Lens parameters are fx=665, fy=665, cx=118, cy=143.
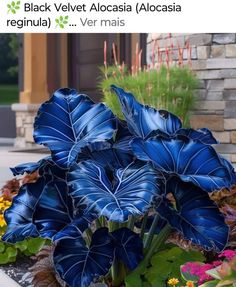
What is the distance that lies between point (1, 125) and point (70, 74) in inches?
70.3

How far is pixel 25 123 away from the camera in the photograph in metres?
12.0

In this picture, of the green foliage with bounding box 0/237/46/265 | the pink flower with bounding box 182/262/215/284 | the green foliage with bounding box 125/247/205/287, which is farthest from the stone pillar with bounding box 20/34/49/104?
the pink flower with bounding box 182/262/215/284

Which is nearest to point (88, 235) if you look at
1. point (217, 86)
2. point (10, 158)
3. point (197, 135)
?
point (197, 135)

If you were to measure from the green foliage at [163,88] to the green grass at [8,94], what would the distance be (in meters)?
7.58

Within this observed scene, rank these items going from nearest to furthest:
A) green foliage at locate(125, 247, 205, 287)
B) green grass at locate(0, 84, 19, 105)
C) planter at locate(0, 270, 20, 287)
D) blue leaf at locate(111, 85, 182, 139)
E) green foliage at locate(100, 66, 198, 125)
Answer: green foliage at locate(125, 247, 205, 287) → blue leaf at locate(111, 85, 182, 139) → planter at locate(0, 270, 20, 287) → green foliage at locate(100, 66, 198, 125) → green grass at locate(0, 84, 19, 105)

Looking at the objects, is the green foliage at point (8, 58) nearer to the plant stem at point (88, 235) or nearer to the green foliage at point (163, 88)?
the green foliage at point (163, 88)

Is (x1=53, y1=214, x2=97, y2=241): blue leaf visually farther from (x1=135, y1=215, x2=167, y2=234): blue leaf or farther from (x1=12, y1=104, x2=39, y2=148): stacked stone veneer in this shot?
(x1=12, y1=104, x2=39, y2=148): stacked stone veneer

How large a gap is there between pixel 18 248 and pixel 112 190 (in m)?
1.00

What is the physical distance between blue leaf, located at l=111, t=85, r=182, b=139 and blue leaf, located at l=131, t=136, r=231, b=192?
18cm

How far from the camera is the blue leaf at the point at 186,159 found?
2576 millimetres

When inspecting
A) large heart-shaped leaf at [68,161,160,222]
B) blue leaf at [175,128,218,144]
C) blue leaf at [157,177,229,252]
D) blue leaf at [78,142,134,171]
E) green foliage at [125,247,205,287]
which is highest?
blue leaf at [175,128,218,144]

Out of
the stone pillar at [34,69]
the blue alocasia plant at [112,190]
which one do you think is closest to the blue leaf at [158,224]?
the blue alocasia plant at [112,190]

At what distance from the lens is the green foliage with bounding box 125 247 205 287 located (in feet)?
8.81
